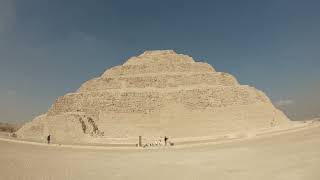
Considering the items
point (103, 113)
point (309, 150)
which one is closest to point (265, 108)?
point (103, 113)

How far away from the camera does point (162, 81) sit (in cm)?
4309

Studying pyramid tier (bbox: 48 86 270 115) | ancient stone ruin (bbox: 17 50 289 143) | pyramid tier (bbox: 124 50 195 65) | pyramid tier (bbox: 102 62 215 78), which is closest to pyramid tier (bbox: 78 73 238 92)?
ancient stone ruin (bbox: 17 50 289 143)

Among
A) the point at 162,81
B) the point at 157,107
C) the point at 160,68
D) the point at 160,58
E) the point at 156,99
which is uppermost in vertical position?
the point at 160,58

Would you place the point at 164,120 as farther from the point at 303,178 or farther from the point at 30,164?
the point at 303,178

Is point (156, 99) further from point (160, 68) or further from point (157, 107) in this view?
point (160, 68)

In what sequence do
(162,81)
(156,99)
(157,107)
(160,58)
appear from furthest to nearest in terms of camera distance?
1. (160,58)
2. (162,81)
3. (156,99)
4. (157,107)

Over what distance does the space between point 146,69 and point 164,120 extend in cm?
1037

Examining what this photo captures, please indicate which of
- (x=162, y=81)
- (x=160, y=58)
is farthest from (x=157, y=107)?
(x=160, y=58)

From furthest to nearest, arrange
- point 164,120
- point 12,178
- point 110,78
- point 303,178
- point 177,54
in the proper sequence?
point 177,54 < point 110,78 < point 164,120 < point 12,178 < point 303,178

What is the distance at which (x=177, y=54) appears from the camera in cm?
5041

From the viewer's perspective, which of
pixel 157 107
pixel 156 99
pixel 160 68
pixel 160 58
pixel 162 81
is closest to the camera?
pixel 157 107

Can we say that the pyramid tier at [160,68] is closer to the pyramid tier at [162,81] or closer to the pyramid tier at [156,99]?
the pyramid tier at [162,81]

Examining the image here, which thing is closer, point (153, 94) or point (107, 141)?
point (107, 141)

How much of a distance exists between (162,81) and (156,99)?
3738 millimetres
